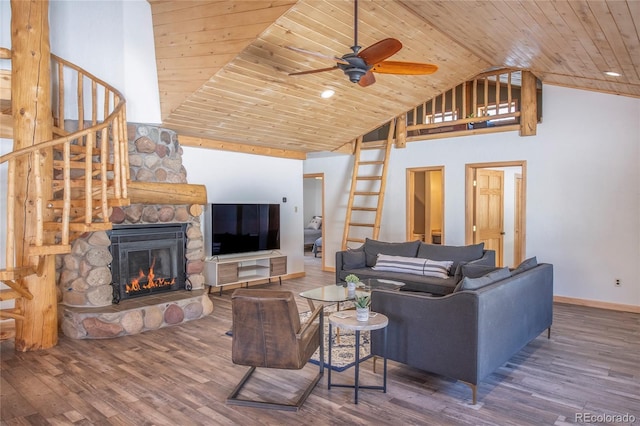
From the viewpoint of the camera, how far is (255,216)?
712cm

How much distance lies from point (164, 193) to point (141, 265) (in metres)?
0.97

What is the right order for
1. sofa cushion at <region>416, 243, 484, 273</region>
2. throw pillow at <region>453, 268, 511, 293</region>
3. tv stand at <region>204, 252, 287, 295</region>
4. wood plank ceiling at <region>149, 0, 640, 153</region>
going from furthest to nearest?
tv stand at <region>204, 252, 287, 295</region>, sofa cushion at <region>416, 243, 484, 273</region>, wood plank ceiling at <region>149, 0, 640, 153</region>, throw pillow at <region>453, 268, 511, 293</region>

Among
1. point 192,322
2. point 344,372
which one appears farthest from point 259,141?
point 344,372

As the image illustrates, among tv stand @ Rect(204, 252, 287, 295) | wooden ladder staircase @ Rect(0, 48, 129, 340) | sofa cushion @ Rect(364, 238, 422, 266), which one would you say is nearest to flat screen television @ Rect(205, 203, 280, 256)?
tv stand @ Rect(204, 252, 287, 295)

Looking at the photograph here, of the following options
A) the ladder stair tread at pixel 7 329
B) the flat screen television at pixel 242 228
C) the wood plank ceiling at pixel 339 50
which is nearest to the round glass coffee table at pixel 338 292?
the flat screen television at pixel 242 228

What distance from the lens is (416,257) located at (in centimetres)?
623

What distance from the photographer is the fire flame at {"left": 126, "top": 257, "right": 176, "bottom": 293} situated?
522 centimetres

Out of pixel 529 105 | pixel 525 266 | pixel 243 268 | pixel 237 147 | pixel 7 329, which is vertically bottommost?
pixel 7 329

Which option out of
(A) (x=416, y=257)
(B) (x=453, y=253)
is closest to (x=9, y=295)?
(A) (x=416, y=257)

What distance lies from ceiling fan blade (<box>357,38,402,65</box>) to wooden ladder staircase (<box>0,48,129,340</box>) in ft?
8.14

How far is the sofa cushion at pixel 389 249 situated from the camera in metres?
6.32

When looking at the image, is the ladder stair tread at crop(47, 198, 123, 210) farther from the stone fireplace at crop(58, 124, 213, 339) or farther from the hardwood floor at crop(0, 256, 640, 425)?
the hardwood floor at crop(0, 256, 640, 425)

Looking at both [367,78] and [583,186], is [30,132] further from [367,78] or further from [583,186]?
[583,186]

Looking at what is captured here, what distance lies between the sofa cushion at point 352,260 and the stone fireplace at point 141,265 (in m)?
2.05
